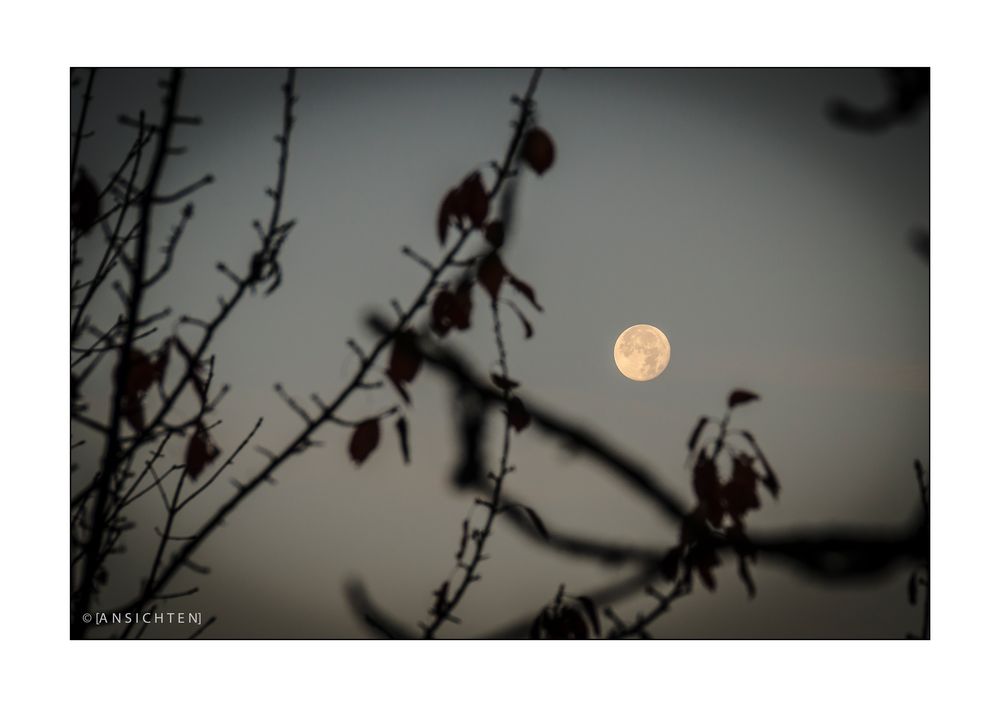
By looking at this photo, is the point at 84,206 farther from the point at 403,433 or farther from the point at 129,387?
the point at 403,433

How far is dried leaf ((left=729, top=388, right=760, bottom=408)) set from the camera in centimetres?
235

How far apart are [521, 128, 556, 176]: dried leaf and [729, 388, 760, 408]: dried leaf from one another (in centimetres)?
84

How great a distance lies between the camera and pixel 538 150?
2318 millimetres

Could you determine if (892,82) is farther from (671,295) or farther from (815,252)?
(671,295)

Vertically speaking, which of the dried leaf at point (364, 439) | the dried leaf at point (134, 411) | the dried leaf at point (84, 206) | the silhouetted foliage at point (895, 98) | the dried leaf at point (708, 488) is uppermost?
the silhouetted foliage at point (895, 98)

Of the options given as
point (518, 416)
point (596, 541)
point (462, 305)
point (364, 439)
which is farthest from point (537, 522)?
point (462, 305)

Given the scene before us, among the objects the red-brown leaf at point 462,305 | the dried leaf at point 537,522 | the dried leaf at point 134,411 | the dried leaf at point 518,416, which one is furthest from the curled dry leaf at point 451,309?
the dried leaf at point 134,411

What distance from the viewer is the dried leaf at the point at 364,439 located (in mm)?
2307

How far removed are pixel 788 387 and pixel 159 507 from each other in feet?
5.99

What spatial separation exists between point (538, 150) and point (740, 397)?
907mm

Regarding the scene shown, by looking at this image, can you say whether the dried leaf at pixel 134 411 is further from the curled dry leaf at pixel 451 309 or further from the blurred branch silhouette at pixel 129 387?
the curled dry leaf at pixel 451 309

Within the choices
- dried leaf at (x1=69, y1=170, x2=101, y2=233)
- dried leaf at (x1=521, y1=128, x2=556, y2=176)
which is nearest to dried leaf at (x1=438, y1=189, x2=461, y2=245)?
dried leaf at (x1=521, y1=128, x2=556, y2=176)

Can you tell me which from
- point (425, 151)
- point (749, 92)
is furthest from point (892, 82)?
point (425, 151)

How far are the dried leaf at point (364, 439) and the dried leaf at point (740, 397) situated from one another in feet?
3.33
